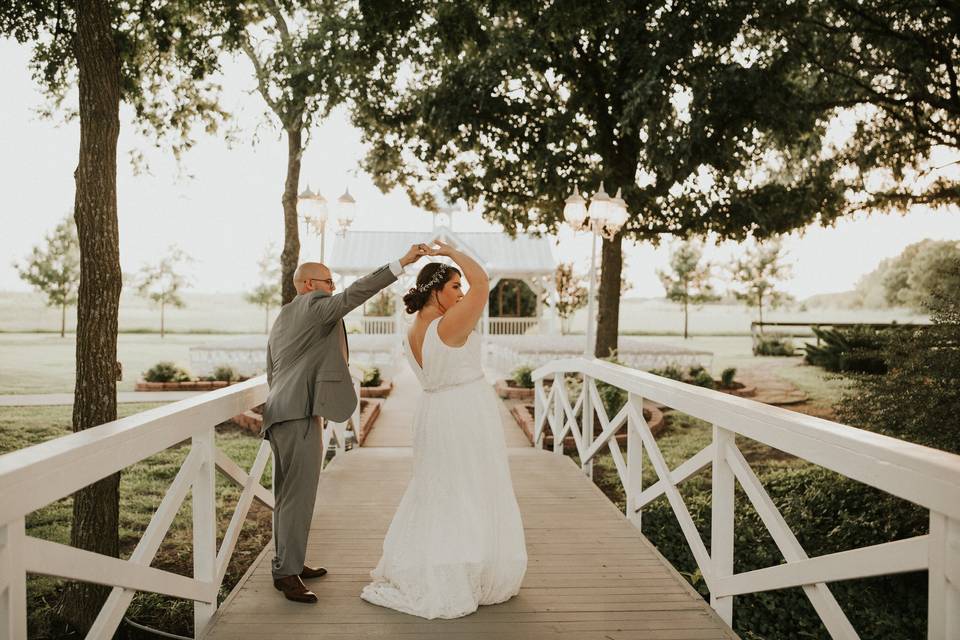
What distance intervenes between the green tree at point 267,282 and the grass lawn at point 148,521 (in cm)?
3206

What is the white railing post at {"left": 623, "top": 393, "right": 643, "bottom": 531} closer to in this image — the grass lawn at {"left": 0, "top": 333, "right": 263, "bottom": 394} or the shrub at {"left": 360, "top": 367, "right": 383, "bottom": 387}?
the shrub at {"left": 360, "top": 367, "right": 383, "bottom": 387}

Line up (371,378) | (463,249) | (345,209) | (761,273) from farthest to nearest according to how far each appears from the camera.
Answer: (761,273) < (463,249) < (371,378) < (345,209)

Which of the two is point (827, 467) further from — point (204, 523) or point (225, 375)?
point (225, 375)

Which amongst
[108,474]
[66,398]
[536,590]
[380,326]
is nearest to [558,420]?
[536,590]

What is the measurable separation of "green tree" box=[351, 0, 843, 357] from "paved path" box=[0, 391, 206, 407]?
690 centimetres

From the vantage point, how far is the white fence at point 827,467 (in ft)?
6.19

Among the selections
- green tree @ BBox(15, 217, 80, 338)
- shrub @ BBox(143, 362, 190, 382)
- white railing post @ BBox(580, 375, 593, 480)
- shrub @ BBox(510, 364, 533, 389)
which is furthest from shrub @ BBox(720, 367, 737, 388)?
green tree @ BBox(15, 217, 80, 338)

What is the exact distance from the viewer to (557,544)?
Answer: 4672 mm

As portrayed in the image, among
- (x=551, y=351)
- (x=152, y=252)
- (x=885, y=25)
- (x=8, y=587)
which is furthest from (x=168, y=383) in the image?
(x=152, y=252)

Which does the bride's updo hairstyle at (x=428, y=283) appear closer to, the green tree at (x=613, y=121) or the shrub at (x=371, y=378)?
the green tree at (x=613, y=121)

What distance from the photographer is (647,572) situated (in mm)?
4137

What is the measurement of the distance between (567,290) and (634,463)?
31.7m

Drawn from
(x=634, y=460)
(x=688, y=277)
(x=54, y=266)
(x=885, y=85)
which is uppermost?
(x=885, y=85)

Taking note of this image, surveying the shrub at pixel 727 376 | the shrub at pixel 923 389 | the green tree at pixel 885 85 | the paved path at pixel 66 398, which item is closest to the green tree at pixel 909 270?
the green tree at pixel 885 85
